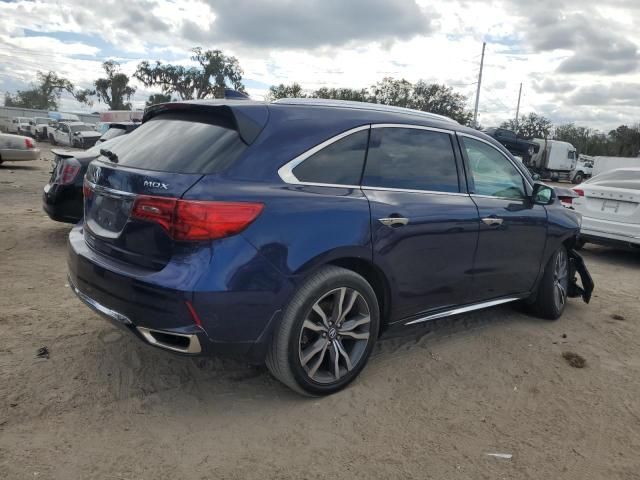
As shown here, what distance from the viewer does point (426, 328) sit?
4.49 m

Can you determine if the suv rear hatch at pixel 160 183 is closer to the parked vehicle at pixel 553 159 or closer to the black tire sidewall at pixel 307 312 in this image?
the black tire sidewall at pixel 307 312

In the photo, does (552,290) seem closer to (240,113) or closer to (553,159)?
(240,113)

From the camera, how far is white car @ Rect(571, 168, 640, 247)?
300 inches

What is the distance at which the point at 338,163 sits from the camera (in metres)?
3.21

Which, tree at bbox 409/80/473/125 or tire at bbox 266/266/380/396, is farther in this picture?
tree at bbox 409/80/473/125

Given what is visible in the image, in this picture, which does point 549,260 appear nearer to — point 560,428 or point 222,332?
point 560,428

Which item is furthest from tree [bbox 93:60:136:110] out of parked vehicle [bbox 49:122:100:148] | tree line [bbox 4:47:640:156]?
parked vehicle [bbox 49:122:100:148]

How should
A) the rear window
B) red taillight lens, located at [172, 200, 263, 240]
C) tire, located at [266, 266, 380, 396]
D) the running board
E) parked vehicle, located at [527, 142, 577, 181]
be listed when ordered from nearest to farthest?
red taillight lens, located at [172, 200, 263, 240] < the rear window < tire, located at [266, 266, 380, 396] < the running board < parked vehicle, located at [527, 142, 577, 181]

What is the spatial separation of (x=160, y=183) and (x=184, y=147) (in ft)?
1.08

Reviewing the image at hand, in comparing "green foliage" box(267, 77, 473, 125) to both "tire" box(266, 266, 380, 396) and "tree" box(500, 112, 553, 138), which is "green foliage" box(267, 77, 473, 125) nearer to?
"tree" box(500, 112, 553, 138)

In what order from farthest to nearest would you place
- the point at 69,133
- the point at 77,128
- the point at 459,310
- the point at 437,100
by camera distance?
the point at 437,100 → the point at 69,133 → the point at 77,128 → the point at 459,310

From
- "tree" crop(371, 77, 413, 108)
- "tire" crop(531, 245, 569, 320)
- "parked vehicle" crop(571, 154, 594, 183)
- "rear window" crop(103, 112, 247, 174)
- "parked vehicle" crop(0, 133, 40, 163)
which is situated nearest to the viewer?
"rear window" crop(103, 112, 247, 174)

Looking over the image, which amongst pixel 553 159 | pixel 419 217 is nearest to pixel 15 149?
pixel 419 217

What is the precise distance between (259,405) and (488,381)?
161 centimetres
